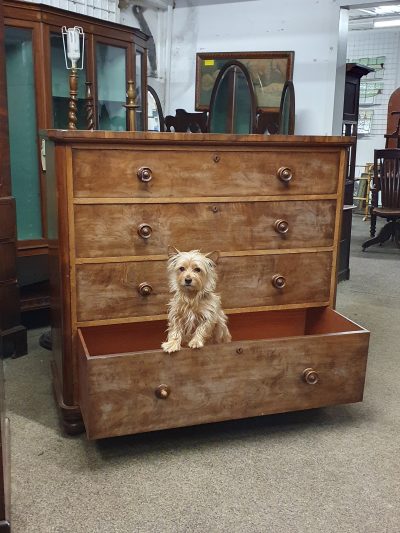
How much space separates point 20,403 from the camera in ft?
6.96

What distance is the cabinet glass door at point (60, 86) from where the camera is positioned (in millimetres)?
2904

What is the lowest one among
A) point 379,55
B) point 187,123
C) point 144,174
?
point 144,174

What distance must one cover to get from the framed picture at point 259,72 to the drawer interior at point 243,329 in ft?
7.80

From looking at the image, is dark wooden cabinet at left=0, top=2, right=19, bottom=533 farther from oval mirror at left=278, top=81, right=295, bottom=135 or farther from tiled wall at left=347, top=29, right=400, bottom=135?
tiled wall at left=347, top=29, right=400, bottom=135

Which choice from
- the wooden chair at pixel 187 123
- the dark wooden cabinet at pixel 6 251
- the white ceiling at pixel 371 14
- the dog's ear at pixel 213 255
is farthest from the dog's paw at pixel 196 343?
the white ceiling at pixel 371 14

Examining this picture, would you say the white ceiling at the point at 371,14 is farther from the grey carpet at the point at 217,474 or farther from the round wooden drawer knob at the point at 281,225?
the grey carpet at the point at 217,474

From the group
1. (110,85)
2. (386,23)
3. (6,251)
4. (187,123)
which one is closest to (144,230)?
(6,251)

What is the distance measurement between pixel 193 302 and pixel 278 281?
15.9 inches

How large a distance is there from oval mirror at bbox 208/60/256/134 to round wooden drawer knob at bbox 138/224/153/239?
1640 millimetres

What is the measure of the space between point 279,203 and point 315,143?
25 centimetres

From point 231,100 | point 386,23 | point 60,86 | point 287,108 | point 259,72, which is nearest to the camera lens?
point 60,86

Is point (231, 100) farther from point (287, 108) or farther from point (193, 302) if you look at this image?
point (193, 302)

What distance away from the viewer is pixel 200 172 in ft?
6.02

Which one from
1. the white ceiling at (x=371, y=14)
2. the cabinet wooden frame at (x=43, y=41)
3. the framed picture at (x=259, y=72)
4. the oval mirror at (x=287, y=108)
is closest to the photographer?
the cabinet wooden frame at (x=43, y=41)
